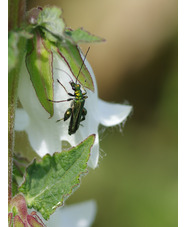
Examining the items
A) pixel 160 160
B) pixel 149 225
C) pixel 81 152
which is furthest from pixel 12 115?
pixel 160 160

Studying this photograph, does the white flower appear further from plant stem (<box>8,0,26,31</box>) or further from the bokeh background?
the bokeh background

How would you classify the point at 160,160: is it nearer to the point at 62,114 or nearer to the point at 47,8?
the point at 62,114

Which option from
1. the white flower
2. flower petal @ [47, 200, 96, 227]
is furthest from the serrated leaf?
flower petal @ [47, 200, 96, 227]

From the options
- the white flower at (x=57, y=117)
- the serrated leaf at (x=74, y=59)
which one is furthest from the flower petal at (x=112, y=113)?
the serrated leaf at (x=74, y=59)

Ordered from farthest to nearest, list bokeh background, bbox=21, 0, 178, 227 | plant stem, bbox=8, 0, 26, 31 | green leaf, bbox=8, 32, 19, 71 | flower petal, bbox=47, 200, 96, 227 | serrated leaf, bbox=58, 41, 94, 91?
1. bokeh background, bbox=21, 0, 178, 227
2. flower petal, bbox=47, 200, 96, 227
3. serrated leaf, bbox=58, 41, 94, 91
4. plant stem, bbox=8, 0, 26, 31
5. green leaf, bbox=8, 32, 19, 71

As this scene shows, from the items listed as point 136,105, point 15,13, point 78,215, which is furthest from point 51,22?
point 136,105

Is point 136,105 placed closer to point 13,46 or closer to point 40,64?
point 40,64
